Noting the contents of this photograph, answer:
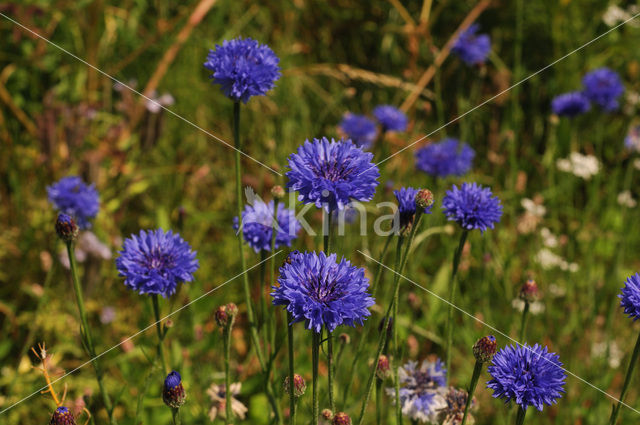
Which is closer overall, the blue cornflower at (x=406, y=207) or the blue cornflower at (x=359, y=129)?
the blue cornflower at (x=406, y=207)

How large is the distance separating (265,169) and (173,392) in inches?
55.7

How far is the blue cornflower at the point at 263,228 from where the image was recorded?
142 cm

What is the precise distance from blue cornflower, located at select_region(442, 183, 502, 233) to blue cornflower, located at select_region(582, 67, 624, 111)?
1444 mm

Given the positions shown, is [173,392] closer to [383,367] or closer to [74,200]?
[383,367]

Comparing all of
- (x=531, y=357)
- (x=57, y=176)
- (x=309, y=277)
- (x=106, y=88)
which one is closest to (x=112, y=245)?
(x=57, y=176)

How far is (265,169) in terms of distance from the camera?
95.6 inches

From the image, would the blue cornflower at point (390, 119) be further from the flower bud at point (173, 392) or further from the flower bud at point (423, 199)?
the flower bud at point (173, 392)

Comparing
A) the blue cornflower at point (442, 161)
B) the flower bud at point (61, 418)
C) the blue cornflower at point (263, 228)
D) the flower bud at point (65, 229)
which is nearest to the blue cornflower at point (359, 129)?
the blue cornflower at point (442, 161)

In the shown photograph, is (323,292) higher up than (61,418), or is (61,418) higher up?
(323,292)

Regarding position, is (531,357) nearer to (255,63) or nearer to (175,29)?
(255,63)

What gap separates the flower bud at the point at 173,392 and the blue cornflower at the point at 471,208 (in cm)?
69

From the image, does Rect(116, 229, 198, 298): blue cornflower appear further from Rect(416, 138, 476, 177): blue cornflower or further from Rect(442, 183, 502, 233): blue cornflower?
Rect(416, 138, 476, 177): blue cornflower

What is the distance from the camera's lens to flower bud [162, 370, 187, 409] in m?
1.11

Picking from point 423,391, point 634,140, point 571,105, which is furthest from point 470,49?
point 423,391
